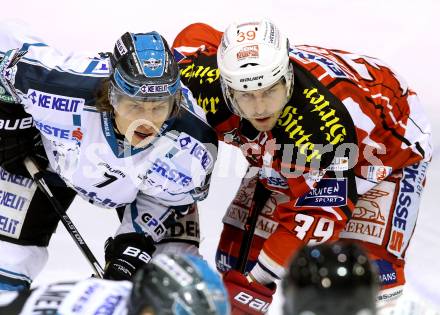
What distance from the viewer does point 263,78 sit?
3.64 m

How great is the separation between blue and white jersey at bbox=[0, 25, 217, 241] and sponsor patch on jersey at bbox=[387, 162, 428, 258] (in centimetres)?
82

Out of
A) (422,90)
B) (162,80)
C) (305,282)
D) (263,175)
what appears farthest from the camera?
(422,90)

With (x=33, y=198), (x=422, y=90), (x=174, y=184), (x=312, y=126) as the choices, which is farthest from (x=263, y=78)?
(x=422, y=90)

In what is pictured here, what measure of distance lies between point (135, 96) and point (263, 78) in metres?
0.48

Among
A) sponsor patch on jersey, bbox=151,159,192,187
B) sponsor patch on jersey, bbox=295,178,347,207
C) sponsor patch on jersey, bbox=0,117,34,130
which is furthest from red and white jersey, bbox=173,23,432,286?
sponsor patch on jersey, bbox=0,117,34,130

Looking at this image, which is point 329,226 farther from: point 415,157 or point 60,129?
point 60,129

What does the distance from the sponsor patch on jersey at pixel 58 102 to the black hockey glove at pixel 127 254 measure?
0.60 meters

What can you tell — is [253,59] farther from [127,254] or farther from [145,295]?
[145,295]

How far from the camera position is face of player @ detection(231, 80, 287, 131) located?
12.0ft

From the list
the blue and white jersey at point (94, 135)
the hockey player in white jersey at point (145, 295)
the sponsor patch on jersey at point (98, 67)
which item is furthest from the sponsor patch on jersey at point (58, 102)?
the hockey player in white jersey at point (145, 295)

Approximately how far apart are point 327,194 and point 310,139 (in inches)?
9.8

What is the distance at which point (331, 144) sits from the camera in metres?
3.66

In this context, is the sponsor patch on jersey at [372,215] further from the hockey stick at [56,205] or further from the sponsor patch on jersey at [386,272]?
the hockey stick at [56,205]

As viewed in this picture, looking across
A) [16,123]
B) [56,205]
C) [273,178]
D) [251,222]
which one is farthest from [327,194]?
[16,123]
